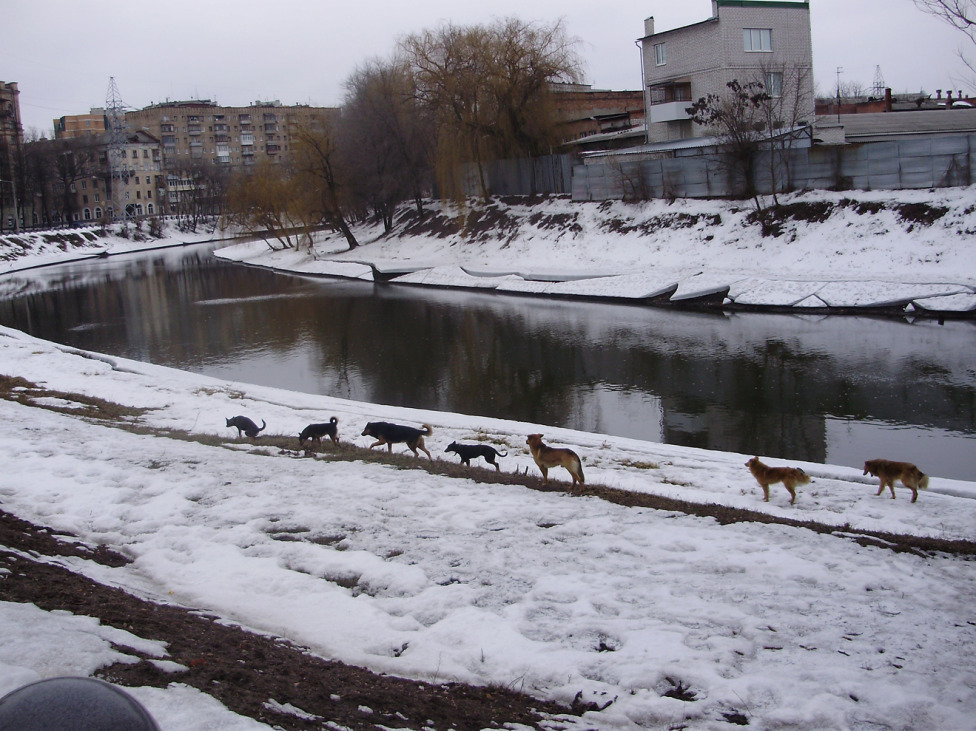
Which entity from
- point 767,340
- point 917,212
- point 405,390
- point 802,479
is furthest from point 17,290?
point 802,479

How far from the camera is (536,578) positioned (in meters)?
7.08

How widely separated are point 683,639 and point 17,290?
5896cm

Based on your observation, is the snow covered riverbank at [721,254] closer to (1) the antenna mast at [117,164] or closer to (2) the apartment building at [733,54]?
(2) the apartment building at [733,54]

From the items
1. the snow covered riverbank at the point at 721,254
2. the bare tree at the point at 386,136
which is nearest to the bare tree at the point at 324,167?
the bare tree at the point at 386,136

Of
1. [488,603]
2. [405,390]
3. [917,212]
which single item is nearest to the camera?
[488,603]

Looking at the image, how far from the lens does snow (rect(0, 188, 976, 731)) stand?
5.20 metres

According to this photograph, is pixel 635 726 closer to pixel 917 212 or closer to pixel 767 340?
pixel 767 340

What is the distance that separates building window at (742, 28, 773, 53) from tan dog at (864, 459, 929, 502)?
1717 inches

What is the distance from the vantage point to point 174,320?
118 feet

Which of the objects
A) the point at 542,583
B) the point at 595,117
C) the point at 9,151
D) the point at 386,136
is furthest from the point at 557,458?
the point at 9,151

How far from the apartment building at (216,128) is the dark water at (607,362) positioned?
143265mm

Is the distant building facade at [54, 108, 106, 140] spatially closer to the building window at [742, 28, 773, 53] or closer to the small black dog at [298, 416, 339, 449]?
the building window at [742, 28, 773, 53]

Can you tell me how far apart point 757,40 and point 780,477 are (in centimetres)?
4487

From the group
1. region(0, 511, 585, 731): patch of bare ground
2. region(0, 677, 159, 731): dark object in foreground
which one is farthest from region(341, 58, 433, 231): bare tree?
region(0, 677, 159, 731): dark object in foreground
